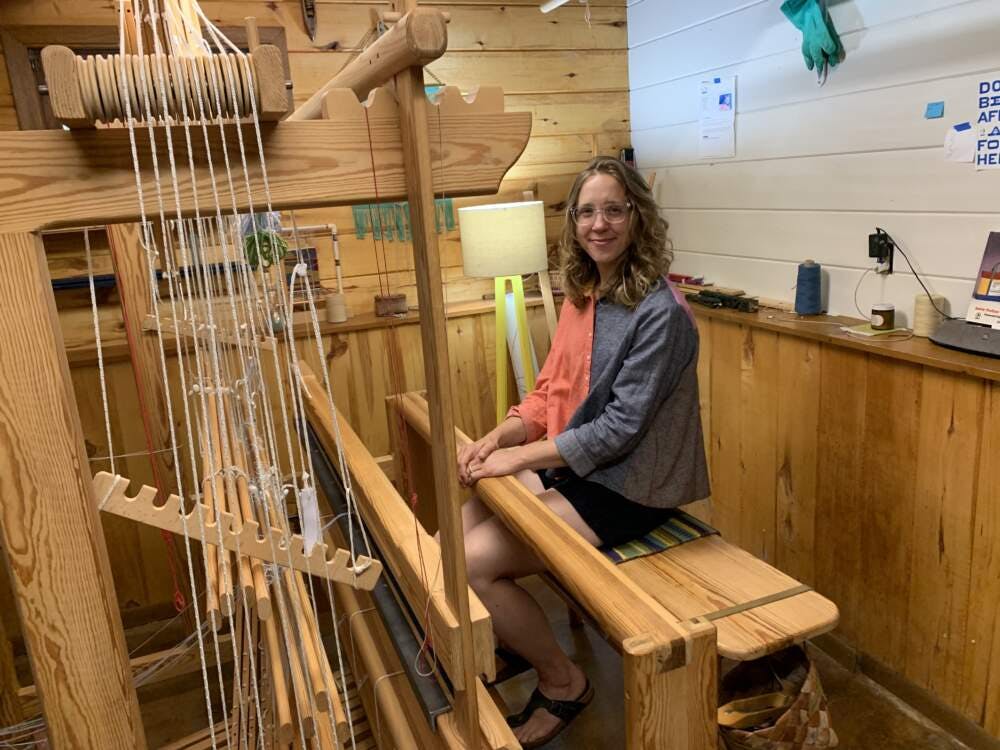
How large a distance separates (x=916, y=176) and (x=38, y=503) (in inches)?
81.1

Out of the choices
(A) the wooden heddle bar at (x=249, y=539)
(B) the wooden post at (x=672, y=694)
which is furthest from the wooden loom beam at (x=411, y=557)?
(B) the wooden post at (x=672, y=694)

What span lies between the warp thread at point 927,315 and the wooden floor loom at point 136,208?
1.51 m

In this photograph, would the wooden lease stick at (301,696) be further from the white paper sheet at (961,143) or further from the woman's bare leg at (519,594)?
the white paper sheet at (961,143)

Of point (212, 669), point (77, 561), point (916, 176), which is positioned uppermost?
point (916, 176)

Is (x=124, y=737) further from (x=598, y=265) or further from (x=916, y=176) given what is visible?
(x=916, y=176)

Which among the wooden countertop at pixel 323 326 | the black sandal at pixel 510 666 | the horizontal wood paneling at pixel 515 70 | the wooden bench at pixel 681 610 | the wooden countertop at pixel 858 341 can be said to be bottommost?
the black sandal at pixel 510 666

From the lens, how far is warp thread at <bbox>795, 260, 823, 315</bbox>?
232cm

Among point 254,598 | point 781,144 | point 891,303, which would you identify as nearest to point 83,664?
point 254,598

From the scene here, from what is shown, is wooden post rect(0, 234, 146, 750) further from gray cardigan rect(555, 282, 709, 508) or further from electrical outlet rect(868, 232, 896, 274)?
electrical outlet rect(868, 232, 896, 274)

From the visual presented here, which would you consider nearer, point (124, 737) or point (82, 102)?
point (82, 102)

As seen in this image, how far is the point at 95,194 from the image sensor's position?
2.52 feet

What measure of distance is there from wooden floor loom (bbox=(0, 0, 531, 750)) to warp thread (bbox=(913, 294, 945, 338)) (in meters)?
1.51

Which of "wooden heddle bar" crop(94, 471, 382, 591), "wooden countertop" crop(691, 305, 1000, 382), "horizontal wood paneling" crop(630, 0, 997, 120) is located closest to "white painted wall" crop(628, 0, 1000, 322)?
"horizontal wood paneling" crop(630, 0, 997, 120)

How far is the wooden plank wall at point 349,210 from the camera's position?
2.53m
